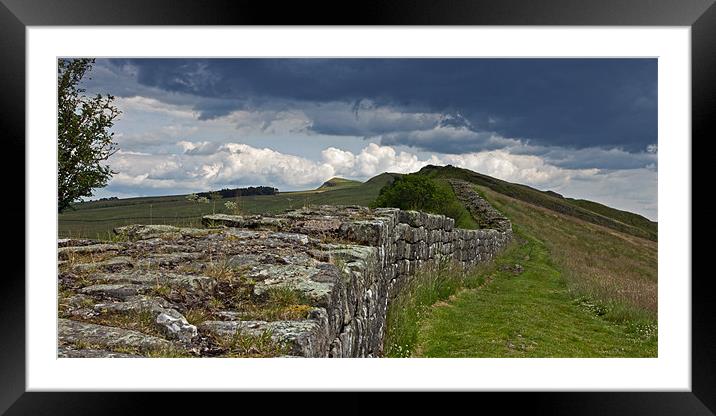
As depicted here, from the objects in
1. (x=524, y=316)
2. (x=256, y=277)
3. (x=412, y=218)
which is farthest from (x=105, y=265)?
(x=524, y=316)

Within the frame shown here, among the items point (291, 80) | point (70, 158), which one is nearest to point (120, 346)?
point (70, 158)

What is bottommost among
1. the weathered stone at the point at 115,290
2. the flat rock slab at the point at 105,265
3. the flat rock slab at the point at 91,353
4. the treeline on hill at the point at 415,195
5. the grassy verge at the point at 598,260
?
the grassy verge at the point at 598,260

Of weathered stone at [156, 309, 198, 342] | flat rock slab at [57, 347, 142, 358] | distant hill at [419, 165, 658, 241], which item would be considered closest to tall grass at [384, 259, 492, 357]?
weathered stone at [156, 309, 198, 342]

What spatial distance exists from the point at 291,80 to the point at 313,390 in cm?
2933

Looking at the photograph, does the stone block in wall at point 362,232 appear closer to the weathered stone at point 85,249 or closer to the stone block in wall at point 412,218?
the weathered stone at point 85,249

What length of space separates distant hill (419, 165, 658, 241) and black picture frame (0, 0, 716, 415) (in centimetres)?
2763

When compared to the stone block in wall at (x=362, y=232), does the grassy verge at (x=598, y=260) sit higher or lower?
lower

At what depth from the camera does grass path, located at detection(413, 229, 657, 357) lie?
630 centimetres
